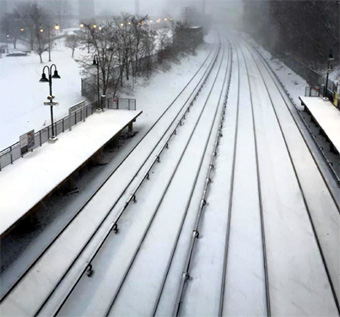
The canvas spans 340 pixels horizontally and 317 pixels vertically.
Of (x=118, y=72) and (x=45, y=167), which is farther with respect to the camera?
(x=118, y=72)

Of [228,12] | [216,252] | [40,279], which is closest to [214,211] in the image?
[216,252]

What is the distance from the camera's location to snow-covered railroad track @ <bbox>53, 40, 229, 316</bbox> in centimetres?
841

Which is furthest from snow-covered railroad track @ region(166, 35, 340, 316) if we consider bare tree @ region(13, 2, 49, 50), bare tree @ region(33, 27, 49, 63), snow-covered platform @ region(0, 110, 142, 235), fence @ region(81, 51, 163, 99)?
bare tree @ region(13, 2, 49, 50)

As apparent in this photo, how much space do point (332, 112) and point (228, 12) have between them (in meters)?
150

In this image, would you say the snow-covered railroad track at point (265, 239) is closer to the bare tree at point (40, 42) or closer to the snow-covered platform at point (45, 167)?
the snow-covered platform at point (45, 167)

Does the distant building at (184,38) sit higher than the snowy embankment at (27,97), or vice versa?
the distant building at (184,38)

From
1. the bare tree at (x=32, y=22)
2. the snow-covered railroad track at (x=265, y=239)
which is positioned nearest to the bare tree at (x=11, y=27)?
the bare tree at (x=32, y=22)

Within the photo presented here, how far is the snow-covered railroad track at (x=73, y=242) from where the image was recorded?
839 cm

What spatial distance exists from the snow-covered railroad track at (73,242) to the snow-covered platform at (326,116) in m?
6.71

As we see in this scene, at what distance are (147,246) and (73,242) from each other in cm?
176

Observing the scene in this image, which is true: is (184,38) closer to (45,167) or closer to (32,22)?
(32,22)

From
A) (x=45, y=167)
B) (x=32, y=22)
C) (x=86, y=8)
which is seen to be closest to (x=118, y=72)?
(x=45, y=167)

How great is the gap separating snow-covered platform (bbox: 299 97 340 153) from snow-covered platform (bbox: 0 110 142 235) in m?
8.27

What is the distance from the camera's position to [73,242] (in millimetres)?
10359
